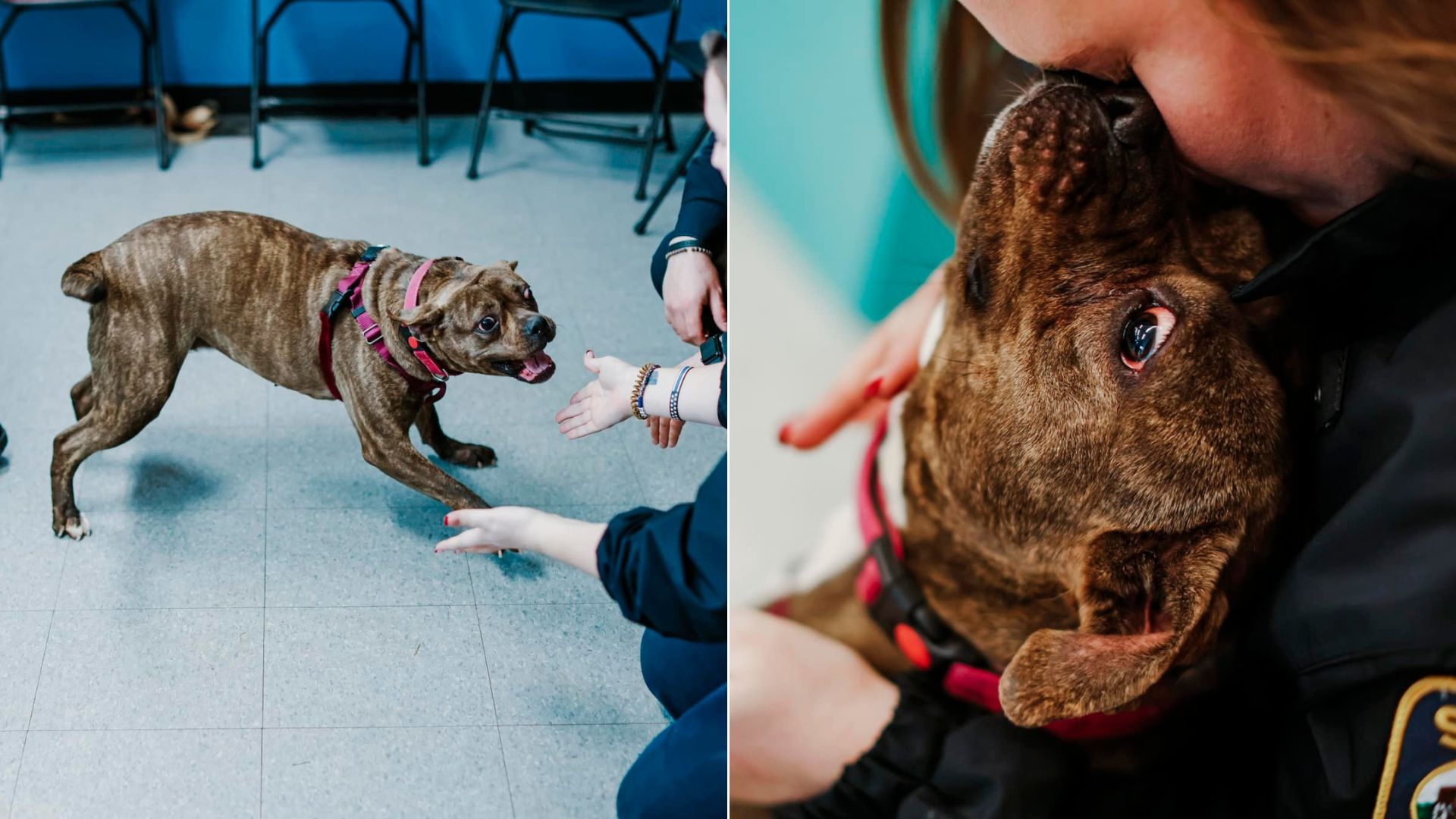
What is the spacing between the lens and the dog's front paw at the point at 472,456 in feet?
7.76

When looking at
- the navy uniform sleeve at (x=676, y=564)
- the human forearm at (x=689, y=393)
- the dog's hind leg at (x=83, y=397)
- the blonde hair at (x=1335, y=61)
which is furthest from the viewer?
the dog's hind leg at (x=83, y=397)

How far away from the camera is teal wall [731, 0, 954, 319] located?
88cm

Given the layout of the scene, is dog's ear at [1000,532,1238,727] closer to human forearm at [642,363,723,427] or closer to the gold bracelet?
human forearm at [642,363,723,427]

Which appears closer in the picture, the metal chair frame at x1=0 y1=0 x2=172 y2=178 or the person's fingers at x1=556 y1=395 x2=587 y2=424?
the person's fingers at x1=556 y1=395 x2=587 y2=424

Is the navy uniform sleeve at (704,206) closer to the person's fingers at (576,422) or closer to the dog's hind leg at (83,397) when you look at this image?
the person's fingers at (576,422)

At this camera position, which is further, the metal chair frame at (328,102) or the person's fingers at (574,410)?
the metal chair frame at (328,102)

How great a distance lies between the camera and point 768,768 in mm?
994

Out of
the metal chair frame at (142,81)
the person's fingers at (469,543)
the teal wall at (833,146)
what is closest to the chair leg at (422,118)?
the metal chair frame at (142,81)

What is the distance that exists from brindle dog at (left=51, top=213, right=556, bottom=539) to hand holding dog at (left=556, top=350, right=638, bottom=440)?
0.19m

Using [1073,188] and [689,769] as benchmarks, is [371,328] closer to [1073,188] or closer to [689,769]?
[689,769]

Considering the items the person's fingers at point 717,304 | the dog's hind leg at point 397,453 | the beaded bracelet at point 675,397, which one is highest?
the person's fingers at point 717,304

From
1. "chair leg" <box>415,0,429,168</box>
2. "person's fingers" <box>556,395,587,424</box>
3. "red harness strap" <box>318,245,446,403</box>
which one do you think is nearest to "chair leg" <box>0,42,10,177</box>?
"chair leg" <box>415,0,429,168</box>

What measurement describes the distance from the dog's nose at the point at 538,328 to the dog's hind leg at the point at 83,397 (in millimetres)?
1146

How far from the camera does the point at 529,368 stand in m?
1.75
